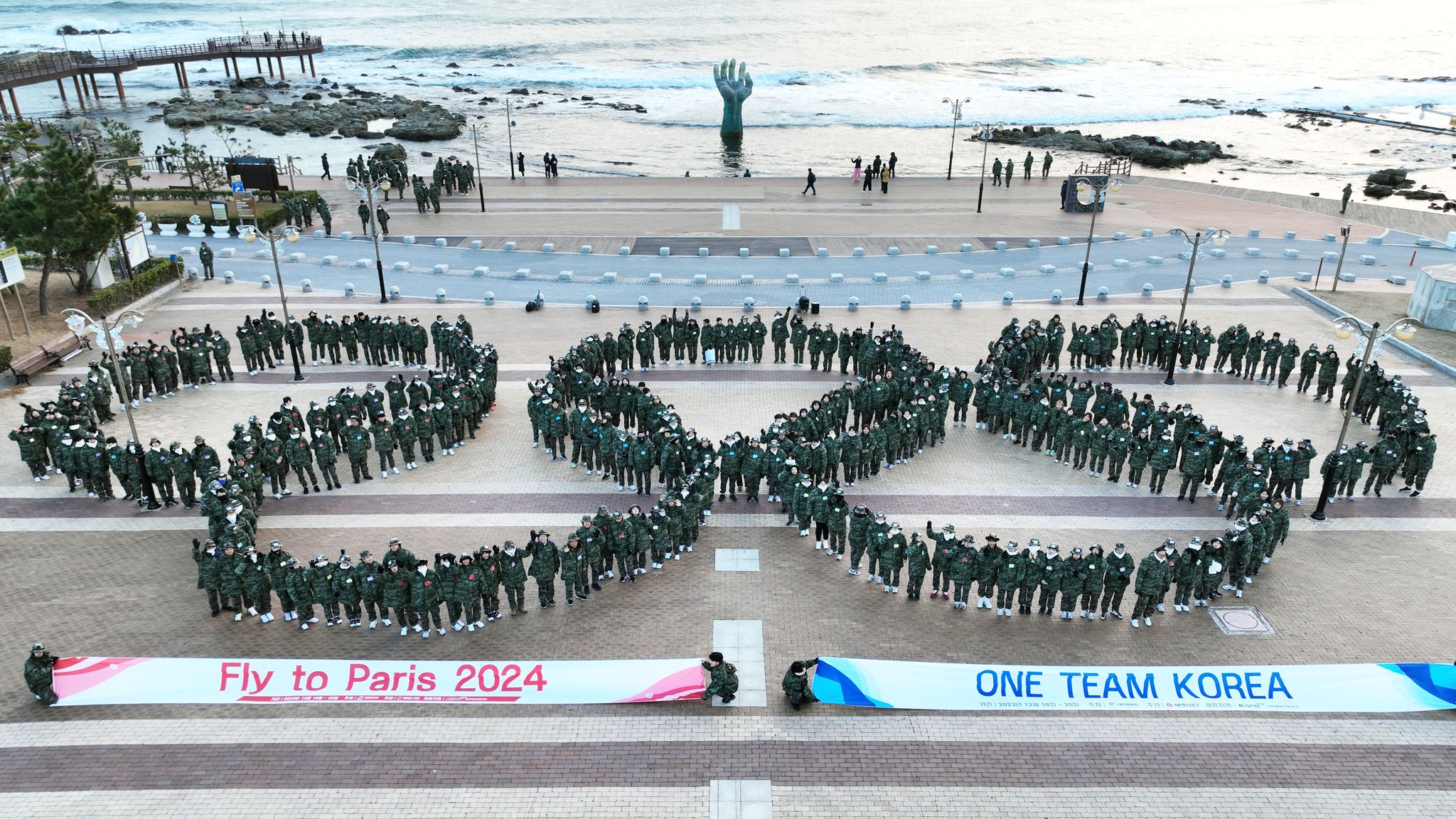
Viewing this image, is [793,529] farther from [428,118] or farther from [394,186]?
[428,118]

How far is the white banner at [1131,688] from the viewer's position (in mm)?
12703

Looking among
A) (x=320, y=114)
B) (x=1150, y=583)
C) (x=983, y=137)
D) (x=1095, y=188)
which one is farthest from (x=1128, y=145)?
(x=320, y=114)

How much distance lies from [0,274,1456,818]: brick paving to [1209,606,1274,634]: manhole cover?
0.22 m

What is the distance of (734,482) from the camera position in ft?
60.3

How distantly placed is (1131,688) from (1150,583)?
218 cm

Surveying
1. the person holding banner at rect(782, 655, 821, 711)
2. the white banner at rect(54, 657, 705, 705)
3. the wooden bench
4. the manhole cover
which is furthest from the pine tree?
the manhole cover

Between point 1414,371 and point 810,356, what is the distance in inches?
615

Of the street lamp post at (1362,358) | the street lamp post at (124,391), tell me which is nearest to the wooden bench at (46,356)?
the street lamp post at (124,391)

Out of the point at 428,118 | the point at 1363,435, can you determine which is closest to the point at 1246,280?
the point at 1363,435

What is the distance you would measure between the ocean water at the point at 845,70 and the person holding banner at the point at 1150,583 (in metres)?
45.4

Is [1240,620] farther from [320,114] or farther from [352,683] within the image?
[320,114]

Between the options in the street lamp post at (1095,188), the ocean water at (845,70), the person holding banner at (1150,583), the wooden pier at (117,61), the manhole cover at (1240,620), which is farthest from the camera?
the ocean water at (845,70)

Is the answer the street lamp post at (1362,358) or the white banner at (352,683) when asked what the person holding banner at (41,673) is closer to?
the white banner at (352,683)

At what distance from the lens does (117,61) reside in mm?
68938
